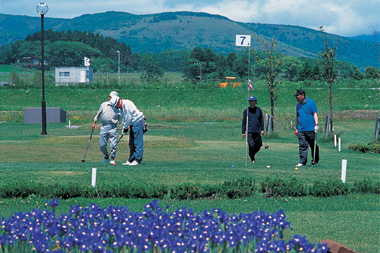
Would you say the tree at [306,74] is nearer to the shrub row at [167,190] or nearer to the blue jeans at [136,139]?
the blue jeans at [136,139]

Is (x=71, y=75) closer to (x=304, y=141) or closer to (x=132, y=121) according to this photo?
(x=132, y=121)

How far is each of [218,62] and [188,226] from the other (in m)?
171

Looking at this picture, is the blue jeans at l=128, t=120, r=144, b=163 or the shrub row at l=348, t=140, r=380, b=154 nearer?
the blue jeans at l=128, t=120, r=144, b=163

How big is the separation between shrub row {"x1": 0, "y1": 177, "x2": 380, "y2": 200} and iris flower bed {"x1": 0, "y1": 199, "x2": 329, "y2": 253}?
13.3ft

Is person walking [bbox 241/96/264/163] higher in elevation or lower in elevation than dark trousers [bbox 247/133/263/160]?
higher

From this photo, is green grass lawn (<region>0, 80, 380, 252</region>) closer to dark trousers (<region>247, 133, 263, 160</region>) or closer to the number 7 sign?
dark trousers (<region>247, 133, 263, 160</region>)

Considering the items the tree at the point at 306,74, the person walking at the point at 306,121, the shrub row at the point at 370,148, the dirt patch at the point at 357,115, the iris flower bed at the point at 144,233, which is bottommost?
the dirt patch at the point at 357,115

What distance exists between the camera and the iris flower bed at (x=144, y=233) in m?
6.22

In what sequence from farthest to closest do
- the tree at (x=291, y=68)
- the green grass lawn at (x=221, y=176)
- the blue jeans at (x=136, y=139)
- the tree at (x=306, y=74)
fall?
the tree at (x=291, y=68)
the tree at (x=306, y=74)
the blue jeans at (x=136, y=139)
the green grass lawn at (x=221, y=176)

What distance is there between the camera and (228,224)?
7.38 metres

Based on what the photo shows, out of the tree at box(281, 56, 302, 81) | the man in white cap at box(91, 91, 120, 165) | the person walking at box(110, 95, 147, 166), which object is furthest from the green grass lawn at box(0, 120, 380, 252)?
the tree at box(281, 56, 302, 81)

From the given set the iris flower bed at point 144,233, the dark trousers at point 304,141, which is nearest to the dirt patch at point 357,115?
the dark trousers at point 304,141

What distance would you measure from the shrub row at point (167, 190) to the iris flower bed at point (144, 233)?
4.05 m

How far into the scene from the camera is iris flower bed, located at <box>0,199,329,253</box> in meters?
6.22
